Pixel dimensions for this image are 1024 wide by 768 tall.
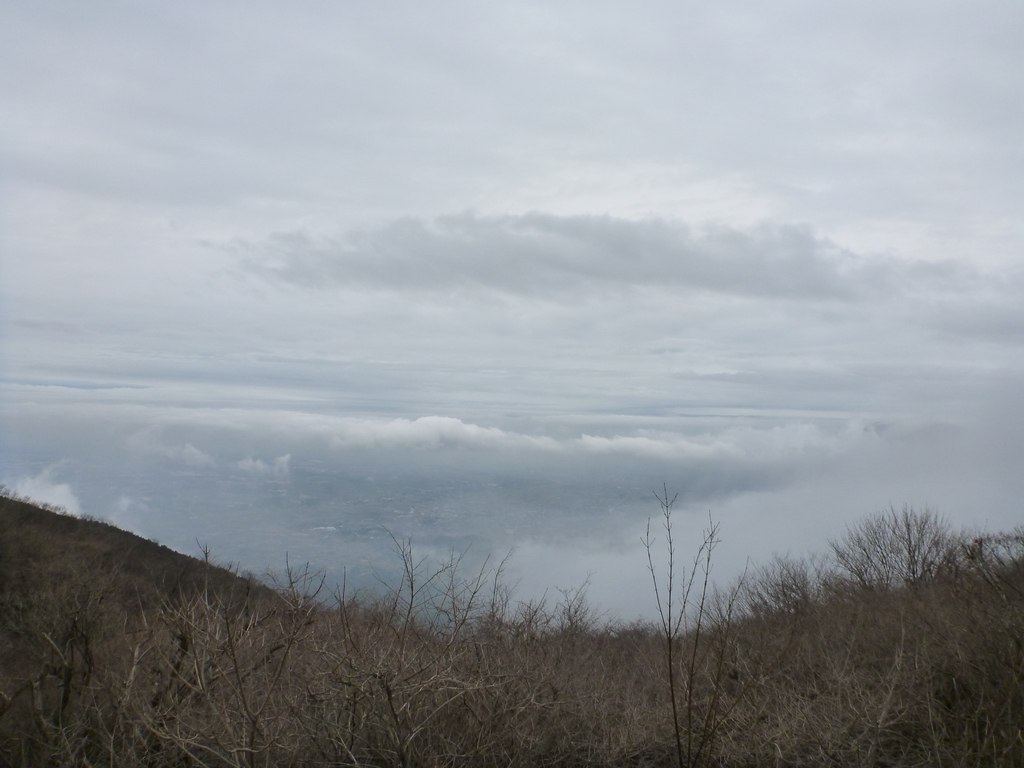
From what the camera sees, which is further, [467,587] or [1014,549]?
[1014,549]

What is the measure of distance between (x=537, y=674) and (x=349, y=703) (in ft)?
23.6

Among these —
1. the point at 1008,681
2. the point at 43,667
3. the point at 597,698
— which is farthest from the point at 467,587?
the point at 1008,681

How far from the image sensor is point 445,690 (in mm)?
12547

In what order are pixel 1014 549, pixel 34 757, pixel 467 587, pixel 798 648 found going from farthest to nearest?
pixel 1014 549
pixel 798 648
pixel 467 587
pixel 34 757

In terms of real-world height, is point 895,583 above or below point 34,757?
below

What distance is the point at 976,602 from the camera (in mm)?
20656

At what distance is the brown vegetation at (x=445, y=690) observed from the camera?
36.7 ft

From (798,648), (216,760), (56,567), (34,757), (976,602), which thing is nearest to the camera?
(216,760)

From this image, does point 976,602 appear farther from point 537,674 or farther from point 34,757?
point 34,757

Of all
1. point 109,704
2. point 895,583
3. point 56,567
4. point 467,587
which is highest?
point 467,587

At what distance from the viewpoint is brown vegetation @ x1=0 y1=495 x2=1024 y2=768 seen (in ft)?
36.7

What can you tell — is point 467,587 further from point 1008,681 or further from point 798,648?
point 798,648

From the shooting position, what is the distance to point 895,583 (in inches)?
2162

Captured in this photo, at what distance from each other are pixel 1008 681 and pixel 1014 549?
20883 millimetres
